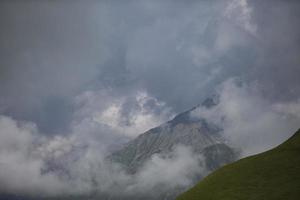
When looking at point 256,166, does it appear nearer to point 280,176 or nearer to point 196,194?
point 280,176

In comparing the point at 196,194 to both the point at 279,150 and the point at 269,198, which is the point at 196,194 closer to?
the point at 269,198

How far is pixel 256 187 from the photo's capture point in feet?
358

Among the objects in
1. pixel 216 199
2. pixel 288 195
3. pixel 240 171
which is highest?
pixel 240 171

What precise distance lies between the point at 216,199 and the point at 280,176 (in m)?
21.4

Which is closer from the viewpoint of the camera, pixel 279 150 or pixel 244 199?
pixel 244 199

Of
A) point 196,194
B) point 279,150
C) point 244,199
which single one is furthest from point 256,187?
point 279,150

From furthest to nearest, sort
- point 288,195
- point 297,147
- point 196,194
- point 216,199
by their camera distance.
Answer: point 297,147, point 196,194, point 216,199, point 288,195

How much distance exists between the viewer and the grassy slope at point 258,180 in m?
103

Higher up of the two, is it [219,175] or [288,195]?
[219,175]

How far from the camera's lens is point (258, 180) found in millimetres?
115000

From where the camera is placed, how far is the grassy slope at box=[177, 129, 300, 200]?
10319 cm

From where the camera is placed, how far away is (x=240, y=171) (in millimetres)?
126125

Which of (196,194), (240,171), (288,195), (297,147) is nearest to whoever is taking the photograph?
(288,195)

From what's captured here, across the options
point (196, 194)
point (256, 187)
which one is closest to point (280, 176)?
point (256, 187)
